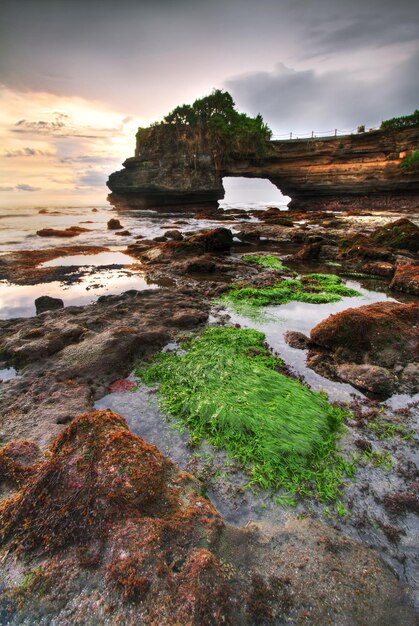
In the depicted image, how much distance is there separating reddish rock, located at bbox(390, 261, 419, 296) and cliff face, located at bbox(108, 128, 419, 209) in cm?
3192

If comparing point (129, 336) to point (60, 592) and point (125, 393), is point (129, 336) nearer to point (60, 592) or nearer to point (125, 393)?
point (125, 393)

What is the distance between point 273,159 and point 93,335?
44176 millimetres

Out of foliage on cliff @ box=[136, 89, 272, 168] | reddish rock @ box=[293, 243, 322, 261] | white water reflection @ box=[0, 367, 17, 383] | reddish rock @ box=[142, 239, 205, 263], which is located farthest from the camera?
foliage on cliff @ box=[136, 89, 272, 168]

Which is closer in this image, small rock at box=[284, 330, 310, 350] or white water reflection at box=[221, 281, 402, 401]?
white water reflection at box=[221, 281, 402, 401]

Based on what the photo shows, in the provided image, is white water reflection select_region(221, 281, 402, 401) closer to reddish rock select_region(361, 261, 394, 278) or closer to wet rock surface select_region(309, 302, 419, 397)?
wet rock surface select_region(309, 302, 419, 397)

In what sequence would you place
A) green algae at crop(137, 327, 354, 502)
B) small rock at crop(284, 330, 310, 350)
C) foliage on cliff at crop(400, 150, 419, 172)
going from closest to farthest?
green algae at crop(137, 327, 354, 502)
small rock at crop(284, 330, 310, 350)
foliage on cliff at crop(400, 150, 419, 172)

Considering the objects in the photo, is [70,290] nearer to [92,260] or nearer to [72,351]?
[72,351]

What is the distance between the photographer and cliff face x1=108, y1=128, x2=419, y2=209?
119 feet

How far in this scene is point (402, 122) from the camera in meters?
35.3

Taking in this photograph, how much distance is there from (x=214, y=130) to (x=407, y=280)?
131 feet

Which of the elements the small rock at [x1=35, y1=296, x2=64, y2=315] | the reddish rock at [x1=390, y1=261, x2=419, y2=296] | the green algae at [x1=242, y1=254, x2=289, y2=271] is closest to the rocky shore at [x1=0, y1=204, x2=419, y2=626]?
the small rock at [x1=35, y1=296, x2=64, y2=315]

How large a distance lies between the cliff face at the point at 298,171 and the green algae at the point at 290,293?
33668 millimetres

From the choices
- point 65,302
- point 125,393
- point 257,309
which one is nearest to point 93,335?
point 125,393

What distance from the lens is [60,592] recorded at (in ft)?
7.06
